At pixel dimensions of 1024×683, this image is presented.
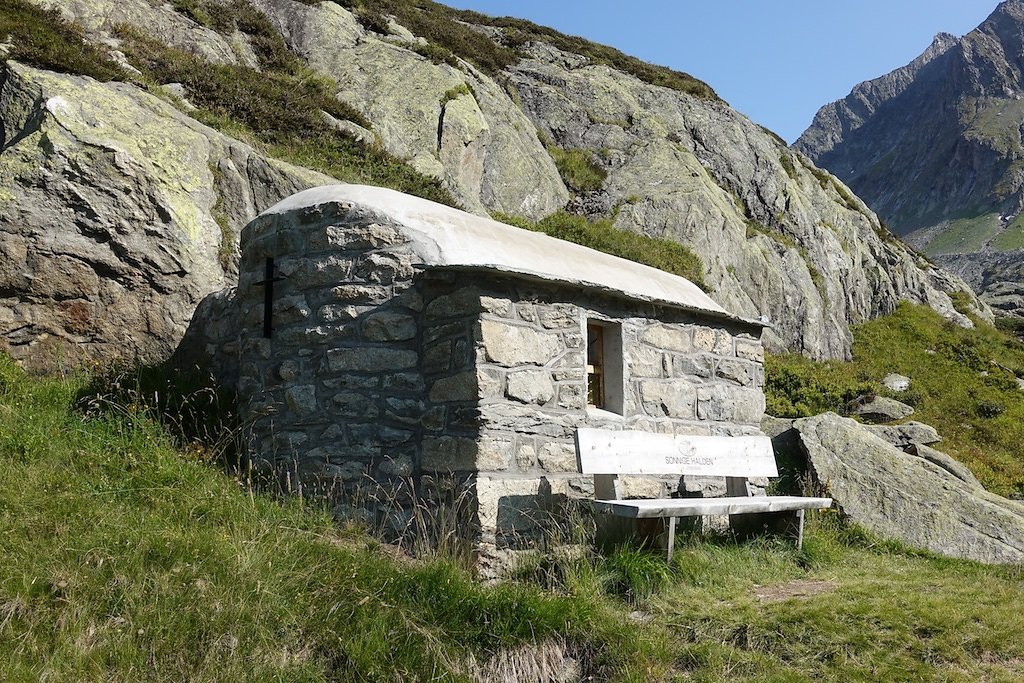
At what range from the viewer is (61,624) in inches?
147

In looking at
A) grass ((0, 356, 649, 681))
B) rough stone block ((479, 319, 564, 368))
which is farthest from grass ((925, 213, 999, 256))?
grass ((0, 356, 649, 681))

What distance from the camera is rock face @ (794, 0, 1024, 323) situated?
52875 mm

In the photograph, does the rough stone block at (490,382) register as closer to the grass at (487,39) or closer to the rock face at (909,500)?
the rock face at (909,500)

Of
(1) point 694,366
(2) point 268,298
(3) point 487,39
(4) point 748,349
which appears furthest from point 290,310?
(3) point 487,39

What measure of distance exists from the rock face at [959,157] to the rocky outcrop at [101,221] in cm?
3517

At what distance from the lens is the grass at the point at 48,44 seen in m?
9.38

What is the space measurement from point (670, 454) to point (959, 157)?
7638cm

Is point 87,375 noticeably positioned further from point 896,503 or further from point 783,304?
point 783,304

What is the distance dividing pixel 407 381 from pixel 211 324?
2.79 m

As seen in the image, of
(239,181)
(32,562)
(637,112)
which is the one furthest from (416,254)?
(637,112)

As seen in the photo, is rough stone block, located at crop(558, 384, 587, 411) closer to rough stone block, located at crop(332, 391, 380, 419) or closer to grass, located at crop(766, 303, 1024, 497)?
rough stone block, located at crop(332, 391, 380, 419)

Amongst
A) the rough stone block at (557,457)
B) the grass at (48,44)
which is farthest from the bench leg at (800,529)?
the grass at (48,44)

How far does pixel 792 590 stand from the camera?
557cm

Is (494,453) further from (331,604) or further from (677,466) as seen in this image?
(677,466)
